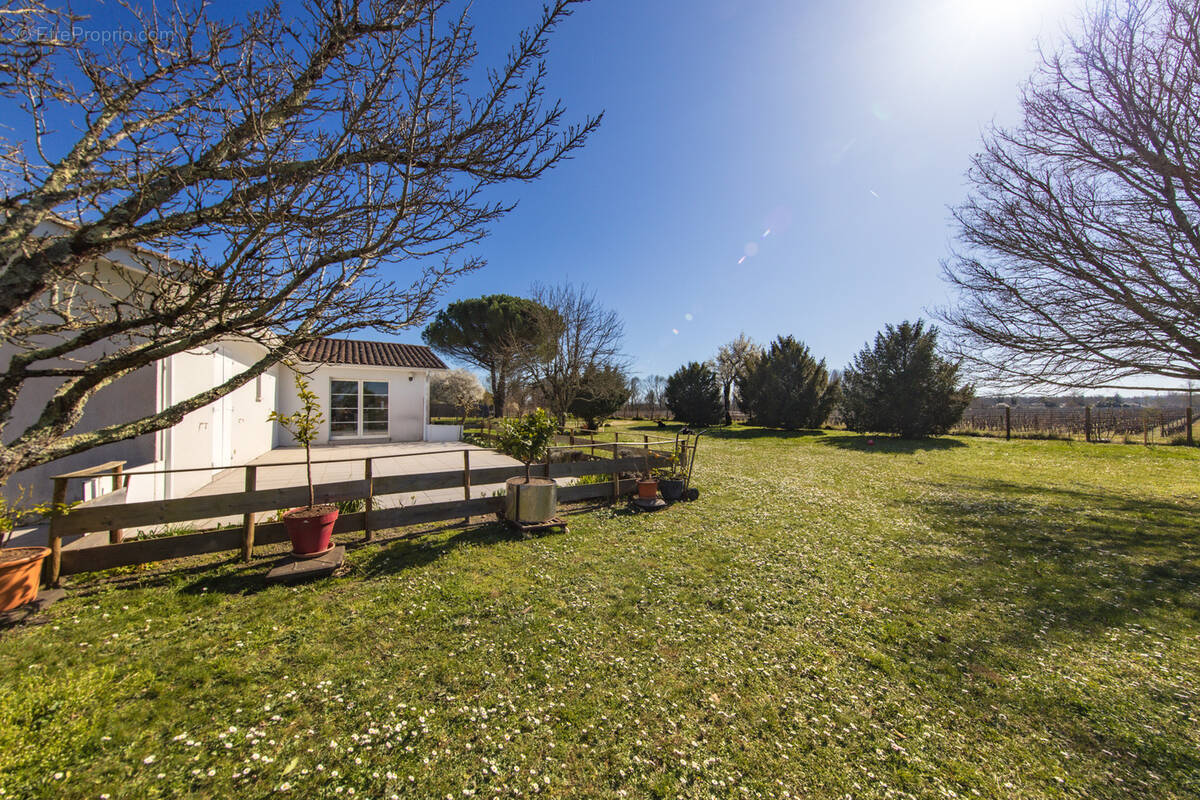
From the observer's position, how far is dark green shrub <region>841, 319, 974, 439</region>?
1978 centimetres

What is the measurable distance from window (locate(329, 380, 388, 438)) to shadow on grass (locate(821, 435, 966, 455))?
18.5 metres

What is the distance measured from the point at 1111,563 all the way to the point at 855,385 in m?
19.0

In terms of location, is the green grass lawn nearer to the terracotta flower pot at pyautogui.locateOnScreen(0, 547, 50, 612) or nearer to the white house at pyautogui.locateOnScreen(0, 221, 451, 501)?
the terracotta flower pot at pyautogui.locateOnScreen(0, 547, 50, 612)

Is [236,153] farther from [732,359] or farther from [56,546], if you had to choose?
[732,359]

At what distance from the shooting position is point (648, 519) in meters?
7.09

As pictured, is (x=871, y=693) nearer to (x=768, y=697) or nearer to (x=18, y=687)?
(x=768, y=697)

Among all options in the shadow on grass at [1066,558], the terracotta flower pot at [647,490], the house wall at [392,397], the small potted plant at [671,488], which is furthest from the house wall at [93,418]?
the shadow on grass at [1066,558]

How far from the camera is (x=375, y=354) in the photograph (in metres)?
15.9

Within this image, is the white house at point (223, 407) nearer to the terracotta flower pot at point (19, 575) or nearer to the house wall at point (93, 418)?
the house wall at point (93, 418)

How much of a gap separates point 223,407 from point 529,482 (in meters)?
6.90

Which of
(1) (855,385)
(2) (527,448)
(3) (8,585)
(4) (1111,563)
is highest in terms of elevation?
(1) (855,385)

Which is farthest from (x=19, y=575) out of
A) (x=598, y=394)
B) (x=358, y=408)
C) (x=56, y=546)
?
(x=598, y=394)

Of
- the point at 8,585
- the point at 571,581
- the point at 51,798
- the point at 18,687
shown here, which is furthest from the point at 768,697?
the point at 8,585

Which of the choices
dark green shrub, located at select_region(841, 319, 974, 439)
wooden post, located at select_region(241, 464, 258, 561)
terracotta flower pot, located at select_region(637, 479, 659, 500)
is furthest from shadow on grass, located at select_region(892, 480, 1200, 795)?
dark green shrub, located at select_region(841, 319, 974, 439)
